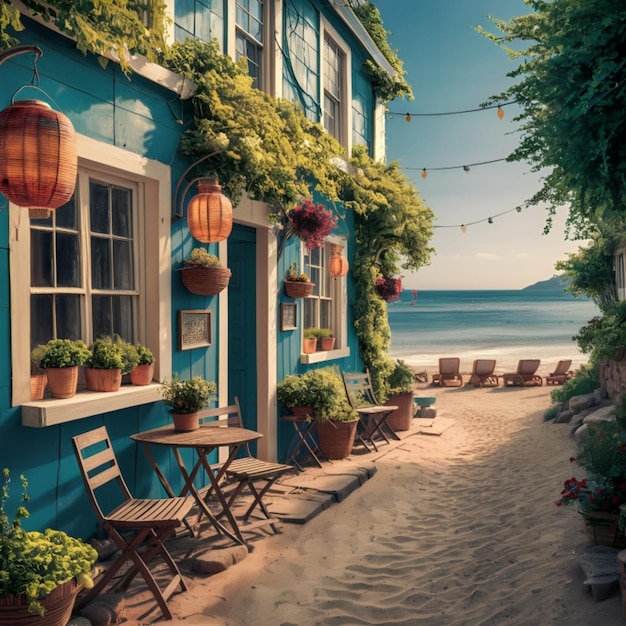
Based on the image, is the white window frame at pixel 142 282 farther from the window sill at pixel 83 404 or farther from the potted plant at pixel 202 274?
the potted plant at pixel 202 274

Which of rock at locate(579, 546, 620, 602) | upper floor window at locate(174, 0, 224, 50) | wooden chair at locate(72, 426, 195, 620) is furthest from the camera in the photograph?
upper floor window at locate(174, 0, 224, 50)

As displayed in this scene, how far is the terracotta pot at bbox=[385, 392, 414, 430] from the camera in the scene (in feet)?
34.1

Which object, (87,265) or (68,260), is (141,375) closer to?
(87,265)

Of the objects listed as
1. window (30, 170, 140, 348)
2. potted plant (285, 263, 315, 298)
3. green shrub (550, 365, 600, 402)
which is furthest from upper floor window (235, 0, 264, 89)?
green shrub (550, 365, 600, 402)

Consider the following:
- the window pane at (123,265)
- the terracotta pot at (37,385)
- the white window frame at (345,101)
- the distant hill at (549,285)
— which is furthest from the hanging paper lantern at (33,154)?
the distant hill at (549,285)

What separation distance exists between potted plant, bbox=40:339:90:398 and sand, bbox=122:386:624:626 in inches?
62.3

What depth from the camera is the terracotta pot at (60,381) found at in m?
4.25

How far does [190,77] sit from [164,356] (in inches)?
98.9

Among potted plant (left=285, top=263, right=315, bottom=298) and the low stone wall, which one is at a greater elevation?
potted plant (left=285, top=263, right=315, bottom=298)

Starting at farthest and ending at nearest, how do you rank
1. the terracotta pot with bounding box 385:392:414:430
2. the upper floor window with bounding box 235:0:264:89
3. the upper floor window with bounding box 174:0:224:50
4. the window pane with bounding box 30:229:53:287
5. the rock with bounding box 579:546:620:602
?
the terracotta pot with bounding box 385:392:414:430 < the upper floor window with bounding box 235:0:264:89 < the upper floor window with bounding box 174:0:224:50 < the window pane with bounding box 30:229:53:287 < the rock with bounding box 579:546:620:602

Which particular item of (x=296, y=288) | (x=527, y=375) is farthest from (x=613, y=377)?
(x=527, y=375)

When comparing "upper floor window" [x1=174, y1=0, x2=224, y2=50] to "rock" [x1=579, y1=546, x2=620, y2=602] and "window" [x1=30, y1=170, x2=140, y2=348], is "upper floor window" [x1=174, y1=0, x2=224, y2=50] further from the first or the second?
"rock" [x1=579, y1=546, x2=620, y2=602]

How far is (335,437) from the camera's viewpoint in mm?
7949

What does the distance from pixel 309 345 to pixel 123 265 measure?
4077 mm
